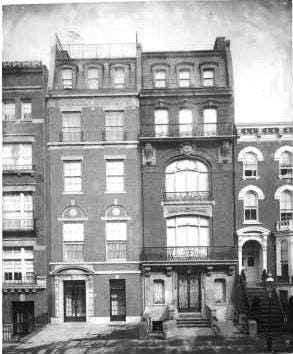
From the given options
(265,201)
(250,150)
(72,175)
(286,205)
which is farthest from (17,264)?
(286,205)

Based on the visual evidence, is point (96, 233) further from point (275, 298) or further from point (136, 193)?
point (275, 298)

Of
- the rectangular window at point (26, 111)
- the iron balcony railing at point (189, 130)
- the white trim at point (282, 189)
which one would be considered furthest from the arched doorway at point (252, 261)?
the rectangular window at point (26, 111)

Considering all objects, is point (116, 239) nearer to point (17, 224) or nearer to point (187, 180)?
point (187, 180)

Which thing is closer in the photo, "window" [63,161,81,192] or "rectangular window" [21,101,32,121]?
"rectangular window" [21,101,32,121]

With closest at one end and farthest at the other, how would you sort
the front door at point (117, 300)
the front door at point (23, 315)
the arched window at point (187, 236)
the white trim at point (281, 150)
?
the white trim at point (281, 150), the front door at point (23, 315), the arched window at point (187, 236), the front door at point (117, 300)

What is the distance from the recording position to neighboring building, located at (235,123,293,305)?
18.1 meters

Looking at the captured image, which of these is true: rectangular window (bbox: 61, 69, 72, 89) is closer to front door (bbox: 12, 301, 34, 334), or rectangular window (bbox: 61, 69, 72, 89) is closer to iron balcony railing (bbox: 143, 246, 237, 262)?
iron balcony railing (bbox: 143, 246, 237, 262)

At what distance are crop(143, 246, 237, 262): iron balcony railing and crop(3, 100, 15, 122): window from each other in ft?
23.4

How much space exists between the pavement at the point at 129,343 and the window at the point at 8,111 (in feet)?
25.9

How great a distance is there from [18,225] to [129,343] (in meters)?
5.92

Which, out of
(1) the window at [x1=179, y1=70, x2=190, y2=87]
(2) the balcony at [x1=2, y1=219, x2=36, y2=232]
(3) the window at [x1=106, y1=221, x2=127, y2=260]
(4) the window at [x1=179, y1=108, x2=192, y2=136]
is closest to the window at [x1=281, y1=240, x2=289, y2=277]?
(4) the window at [x1=179, y1=108, x2=192, y2=136]

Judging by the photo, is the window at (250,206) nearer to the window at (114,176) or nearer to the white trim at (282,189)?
the white trim at (282,189)

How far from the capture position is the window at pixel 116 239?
2005 cm


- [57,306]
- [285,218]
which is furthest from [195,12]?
[57,306]
